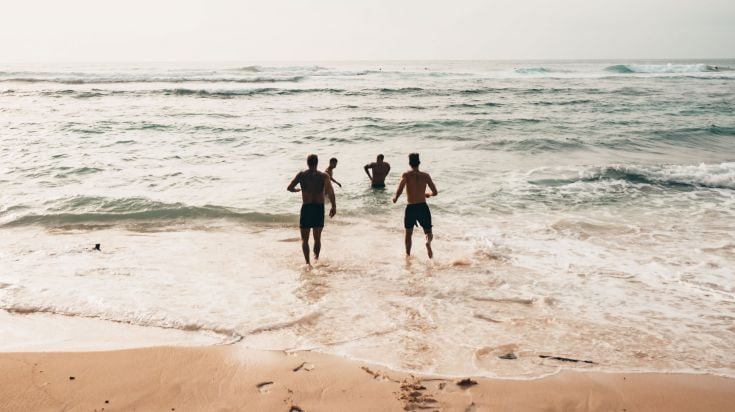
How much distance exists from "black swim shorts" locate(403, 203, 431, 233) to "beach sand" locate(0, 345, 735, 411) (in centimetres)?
348

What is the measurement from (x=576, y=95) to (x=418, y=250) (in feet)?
108

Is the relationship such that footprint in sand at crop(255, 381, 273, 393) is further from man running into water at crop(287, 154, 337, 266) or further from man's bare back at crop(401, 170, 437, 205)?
man's bare back at crop(401, 170, 437, 205)

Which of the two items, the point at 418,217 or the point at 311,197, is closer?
the point at 311,197

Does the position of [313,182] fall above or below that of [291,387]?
above

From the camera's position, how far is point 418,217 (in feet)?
25.3

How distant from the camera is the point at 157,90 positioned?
38.0 m

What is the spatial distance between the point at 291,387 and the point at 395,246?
4566mm

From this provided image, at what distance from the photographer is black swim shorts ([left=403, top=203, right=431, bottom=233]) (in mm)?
7684

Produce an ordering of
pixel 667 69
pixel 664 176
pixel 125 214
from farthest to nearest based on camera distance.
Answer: pixel 667 69 → pixel 664 176 → pixel 125 214

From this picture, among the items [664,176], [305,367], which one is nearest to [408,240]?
[305,367]

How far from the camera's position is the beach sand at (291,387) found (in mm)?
3828

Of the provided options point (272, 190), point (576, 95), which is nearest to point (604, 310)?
point (272, 190)

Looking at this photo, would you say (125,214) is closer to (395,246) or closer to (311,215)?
(311,215)

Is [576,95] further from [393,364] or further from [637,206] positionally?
[393,364]
